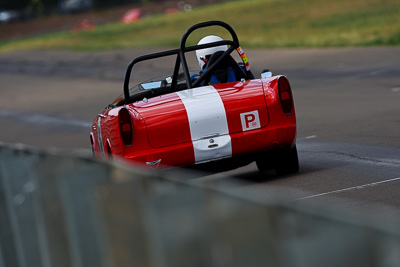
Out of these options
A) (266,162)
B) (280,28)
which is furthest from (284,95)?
(280,28)

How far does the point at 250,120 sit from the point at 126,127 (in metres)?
1.08

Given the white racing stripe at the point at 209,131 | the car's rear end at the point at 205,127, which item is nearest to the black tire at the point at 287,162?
the car's rear end at the point at 205,127

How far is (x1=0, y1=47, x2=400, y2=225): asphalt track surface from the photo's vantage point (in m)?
7.64

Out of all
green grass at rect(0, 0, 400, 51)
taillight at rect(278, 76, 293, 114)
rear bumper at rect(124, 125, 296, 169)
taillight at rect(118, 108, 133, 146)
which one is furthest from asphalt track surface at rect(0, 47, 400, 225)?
green grass at rect(0, 0, 400, 51)

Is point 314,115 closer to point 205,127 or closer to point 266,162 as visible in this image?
point 266,162

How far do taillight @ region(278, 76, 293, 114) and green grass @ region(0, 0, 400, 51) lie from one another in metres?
20.2

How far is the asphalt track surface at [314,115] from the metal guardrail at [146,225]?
0.45ft

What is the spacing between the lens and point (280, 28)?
143 feet

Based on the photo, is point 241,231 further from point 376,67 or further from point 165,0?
point 165,0

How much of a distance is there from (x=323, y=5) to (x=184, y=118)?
4626 cm

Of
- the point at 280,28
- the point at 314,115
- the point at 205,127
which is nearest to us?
the point at 205,127

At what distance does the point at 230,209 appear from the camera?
2.36m

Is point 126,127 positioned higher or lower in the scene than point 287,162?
higher

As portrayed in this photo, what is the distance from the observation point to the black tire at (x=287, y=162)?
862 centimetres
